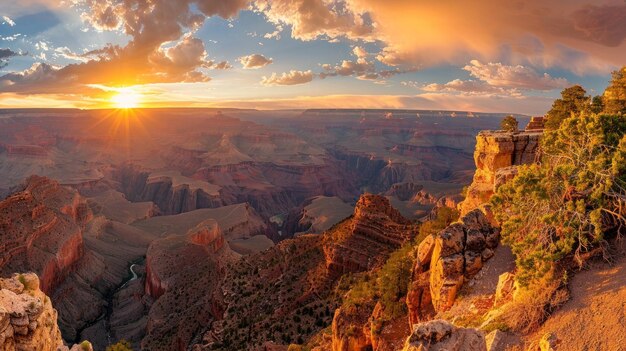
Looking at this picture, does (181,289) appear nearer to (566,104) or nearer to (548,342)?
(566,104)

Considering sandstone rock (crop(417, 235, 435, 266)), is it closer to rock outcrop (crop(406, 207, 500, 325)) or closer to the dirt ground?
rock outcrop (crop(406, 207, 500, 325))

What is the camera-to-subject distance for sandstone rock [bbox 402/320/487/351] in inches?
472

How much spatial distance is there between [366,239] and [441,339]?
30.5 meters

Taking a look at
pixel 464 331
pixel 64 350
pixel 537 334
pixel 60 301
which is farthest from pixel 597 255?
pixel 60 301

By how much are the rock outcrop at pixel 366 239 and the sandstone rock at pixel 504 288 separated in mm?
20078

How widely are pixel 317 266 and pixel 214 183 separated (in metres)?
141

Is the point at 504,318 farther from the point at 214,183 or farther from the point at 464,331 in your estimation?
the point at 214,183

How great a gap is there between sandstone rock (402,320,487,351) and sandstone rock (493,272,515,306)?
4332 mm

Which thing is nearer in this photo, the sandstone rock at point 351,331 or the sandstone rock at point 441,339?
the sandstone rock at point 441,339

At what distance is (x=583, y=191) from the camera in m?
16.6

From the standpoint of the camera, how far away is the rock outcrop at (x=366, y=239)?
130ft

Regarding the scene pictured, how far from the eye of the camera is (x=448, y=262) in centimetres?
1853

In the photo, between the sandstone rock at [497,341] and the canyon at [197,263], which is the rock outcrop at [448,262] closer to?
the canyon at [197,263]

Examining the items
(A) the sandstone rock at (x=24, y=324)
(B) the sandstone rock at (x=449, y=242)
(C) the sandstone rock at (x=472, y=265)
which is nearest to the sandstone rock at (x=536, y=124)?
(B) the sandstone rock at (x=449, y=242)
